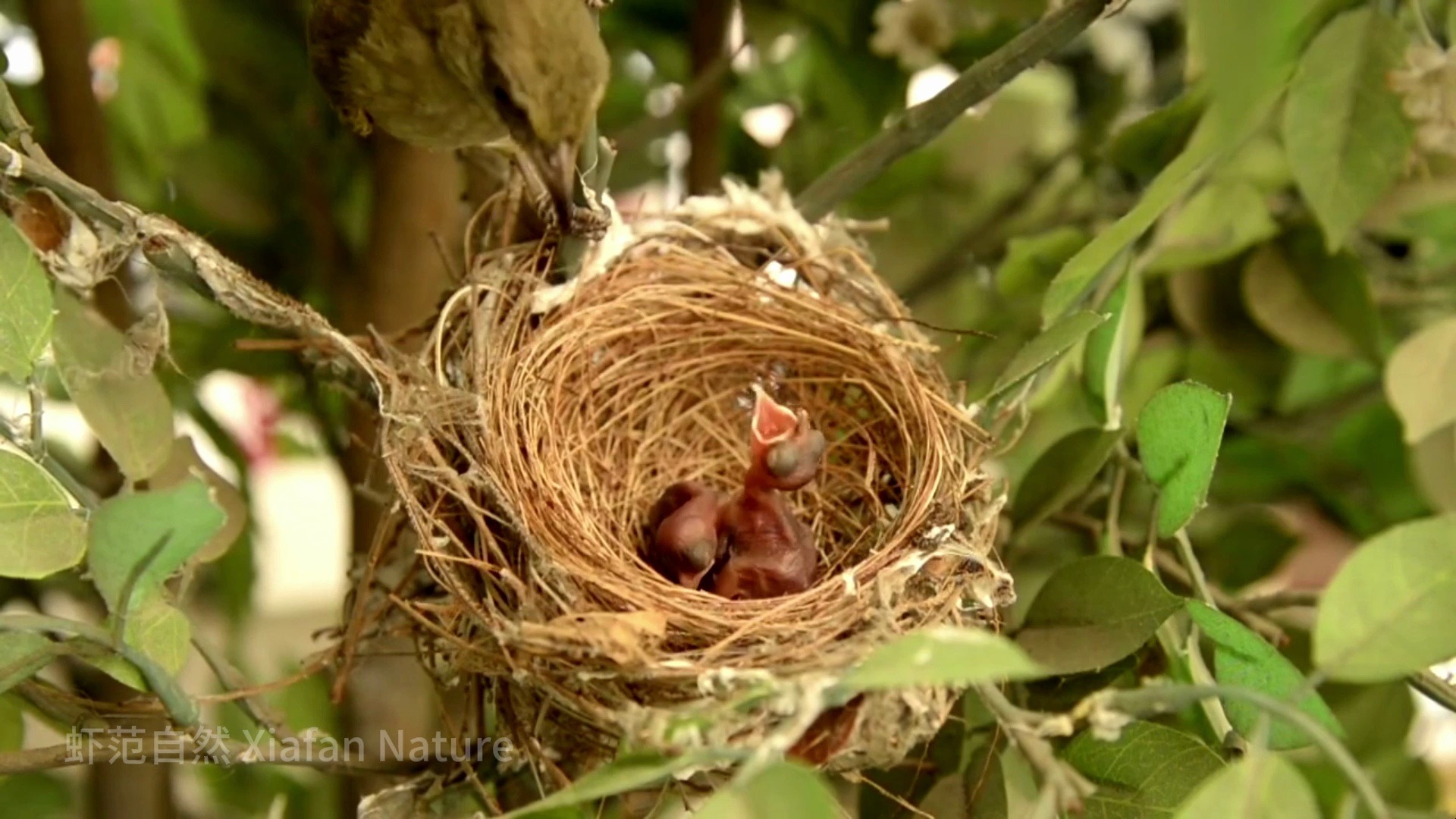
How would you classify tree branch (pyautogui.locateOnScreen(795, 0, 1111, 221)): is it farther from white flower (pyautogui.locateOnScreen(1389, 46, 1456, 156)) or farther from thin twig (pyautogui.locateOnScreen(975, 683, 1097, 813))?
thin twig (pyautogui.locateOnScreen(975, 683, 1097, 813))

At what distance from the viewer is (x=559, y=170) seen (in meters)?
0.75

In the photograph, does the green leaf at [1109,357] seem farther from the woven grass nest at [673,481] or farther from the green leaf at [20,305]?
the green leaf at [20,305]

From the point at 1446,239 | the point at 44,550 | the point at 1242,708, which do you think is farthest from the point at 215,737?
the point at 1446,239

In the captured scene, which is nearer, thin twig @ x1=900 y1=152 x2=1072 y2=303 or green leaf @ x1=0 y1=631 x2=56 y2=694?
green leaf @ x1=0 y1=631 x2=56 y2=694

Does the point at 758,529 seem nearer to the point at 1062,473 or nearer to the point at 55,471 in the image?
the point at 1062,473

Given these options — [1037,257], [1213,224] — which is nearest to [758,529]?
[1037,257]

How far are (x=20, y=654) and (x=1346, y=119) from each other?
0.74 meters

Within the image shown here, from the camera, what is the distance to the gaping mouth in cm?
92

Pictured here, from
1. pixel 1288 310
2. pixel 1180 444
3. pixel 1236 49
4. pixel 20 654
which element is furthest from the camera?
pixel 1288 310

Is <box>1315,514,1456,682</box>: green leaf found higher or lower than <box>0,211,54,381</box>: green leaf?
lower

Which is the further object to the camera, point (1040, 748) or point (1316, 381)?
point (1316, 381)

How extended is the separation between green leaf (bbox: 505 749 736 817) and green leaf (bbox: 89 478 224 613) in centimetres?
17

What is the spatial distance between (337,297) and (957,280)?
0.54 meters

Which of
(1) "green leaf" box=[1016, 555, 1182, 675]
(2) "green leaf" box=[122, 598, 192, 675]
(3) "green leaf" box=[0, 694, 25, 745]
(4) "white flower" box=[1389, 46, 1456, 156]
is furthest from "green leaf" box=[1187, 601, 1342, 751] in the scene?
(3) "green leaf" box=[0, 694, 25, 745]
